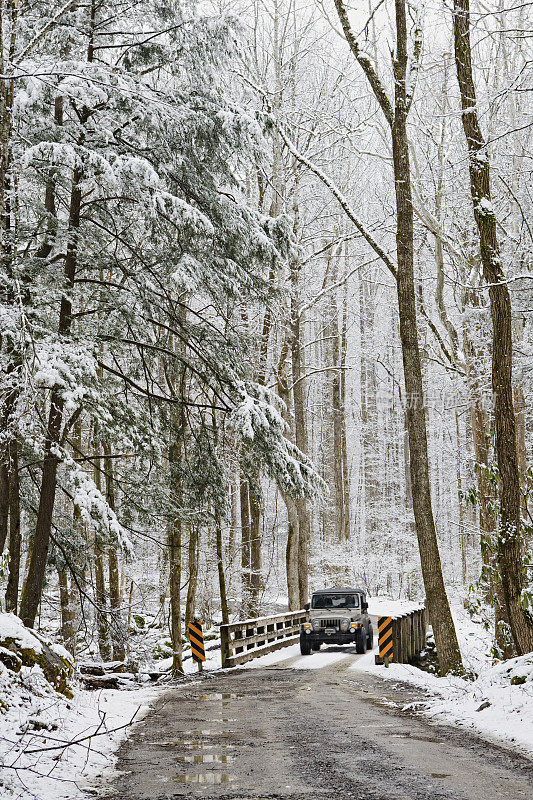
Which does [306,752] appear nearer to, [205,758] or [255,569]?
[205,758]

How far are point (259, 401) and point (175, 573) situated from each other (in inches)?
336

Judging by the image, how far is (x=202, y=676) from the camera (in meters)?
16.3

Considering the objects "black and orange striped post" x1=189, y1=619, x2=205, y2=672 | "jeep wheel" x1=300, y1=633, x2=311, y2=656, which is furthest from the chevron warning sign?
"jeep wheel" x1=300, y1=633, x2=311, y2=656

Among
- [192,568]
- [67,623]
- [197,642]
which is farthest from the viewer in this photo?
[192,568]

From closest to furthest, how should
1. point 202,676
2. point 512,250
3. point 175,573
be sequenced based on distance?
point 202,676 < point 512,250 < point 175,573

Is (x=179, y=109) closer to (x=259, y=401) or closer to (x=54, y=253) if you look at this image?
(x=54, y=253)

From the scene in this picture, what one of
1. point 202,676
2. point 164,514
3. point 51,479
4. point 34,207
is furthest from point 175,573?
point 34,207

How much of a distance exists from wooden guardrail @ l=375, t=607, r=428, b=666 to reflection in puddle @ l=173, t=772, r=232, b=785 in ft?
33.1

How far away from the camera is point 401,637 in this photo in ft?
60.6

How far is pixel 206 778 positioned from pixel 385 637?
35.1ft

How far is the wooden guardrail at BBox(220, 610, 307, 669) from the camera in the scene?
17.8 meters

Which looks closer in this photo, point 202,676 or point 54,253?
point 54,253

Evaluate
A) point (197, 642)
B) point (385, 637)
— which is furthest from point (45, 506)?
point (385, 637)

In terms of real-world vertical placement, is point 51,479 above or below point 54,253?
below
